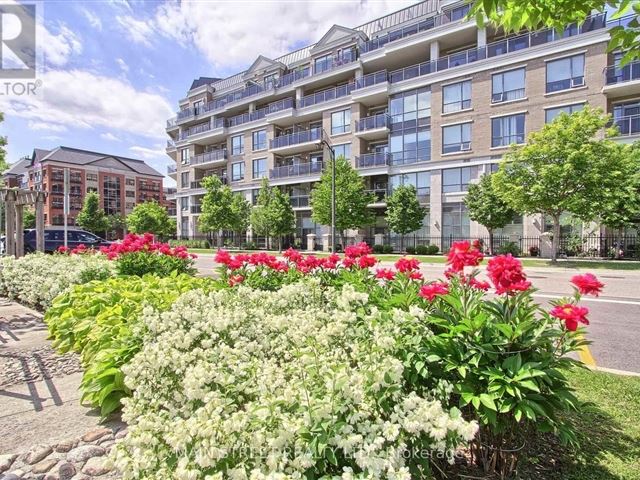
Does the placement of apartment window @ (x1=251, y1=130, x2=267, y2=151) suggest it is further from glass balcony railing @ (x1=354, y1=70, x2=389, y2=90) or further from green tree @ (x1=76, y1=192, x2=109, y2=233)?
green tree @ (x1=76, y1=192, x2=109, y2=233)

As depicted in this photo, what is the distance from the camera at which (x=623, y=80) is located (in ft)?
76.1

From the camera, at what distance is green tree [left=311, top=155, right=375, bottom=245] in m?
29.7

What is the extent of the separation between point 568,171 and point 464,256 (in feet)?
62.8

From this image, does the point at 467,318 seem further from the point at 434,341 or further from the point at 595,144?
the point at 595,144

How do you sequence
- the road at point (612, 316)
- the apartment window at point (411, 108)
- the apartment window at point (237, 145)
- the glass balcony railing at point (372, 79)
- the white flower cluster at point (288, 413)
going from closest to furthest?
the white flower cluster at point (288, 413), the road at point (612, 316), the apartment window at point (411, 108), the glass balcony railing at point (372, 79), the apartment window at point (237, 145)

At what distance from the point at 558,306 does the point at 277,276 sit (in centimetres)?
403

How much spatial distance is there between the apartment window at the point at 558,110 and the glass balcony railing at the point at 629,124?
2.45 meters

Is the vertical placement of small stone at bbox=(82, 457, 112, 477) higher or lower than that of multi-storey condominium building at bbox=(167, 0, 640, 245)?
lower

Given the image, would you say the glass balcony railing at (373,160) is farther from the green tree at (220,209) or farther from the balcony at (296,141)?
the green tree at (220,209)

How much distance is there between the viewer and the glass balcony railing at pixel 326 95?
1358 inches

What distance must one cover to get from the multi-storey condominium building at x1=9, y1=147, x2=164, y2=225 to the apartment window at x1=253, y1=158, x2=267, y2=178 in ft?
170

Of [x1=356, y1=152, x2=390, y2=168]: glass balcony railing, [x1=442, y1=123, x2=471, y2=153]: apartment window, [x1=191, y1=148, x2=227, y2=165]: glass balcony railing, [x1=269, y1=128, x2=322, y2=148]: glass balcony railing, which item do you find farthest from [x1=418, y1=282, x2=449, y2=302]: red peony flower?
[x1=191, y1=148, x2=227, y2=165]: glass balcony railing

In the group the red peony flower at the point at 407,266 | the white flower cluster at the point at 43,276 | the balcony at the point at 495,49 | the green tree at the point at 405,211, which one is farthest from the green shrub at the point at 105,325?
the balcony at the point at 495,49

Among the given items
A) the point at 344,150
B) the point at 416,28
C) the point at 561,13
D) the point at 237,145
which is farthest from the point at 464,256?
the point at 237,145
